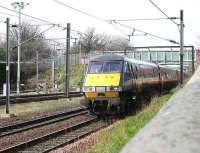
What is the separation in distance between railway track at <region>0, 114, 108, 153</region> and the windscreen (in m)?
2.31

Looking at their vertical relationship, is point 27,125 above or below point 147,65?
below

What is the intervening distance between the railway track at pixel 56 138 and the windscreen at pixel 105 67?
231cm

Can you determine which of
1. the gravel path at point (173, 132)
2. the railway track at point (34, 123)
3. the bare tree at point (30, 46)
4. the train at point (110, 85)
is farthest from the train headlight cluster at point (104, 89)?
the bare tree at point (30, 46)

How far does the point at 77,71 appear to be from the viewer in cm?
8494

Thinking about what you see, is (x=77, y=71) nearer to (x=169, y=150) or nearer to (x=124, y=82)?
(x=124, y=82)

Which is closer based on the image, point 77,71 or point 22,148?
point 22,148

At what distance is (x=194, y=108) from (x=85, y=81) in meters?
21.0

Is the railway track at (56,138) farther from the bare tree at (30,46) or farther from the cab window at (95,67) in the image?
the bare tree at (30,46)

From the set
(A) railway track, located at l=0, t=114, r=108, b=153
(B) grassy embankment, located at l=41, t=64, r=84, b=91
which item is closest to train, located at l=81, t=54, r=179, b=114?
(A) railway track, located at l=0, t=114, r=108, b=153

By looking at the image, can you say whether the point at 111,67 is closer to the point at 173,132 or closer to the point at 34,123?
the point at 34,123

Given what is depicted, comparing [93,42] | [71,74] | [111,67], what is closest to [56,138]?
[111,67]

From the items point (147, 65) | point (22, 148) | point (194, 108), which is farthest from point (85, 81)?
point (194, 108)

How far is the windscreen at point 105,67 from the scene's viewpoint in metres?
22.3

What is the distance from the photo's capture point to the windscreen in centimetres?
2227
